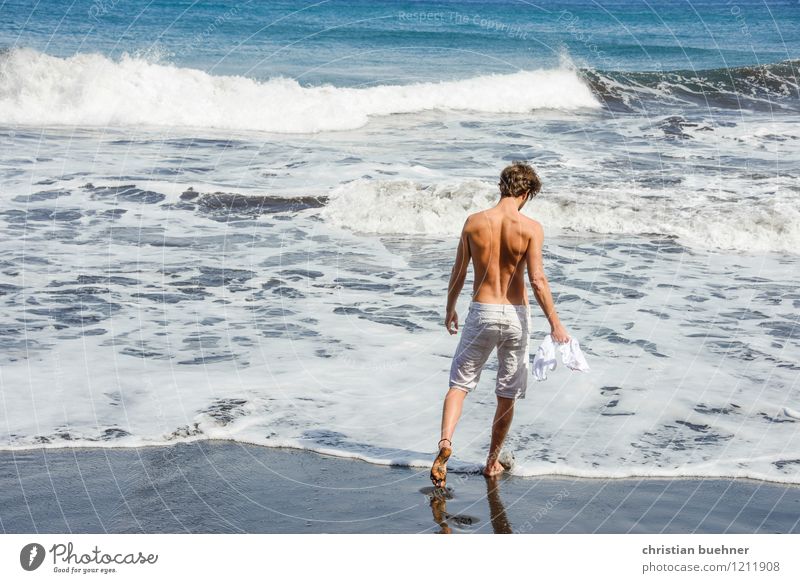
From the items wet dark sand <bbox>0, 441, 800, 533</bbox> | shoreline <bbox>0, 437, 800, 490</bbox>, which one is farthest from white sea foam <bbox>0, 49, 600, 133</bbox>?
wet dark sand <bbox>0, 441, 800, 533</bbox>

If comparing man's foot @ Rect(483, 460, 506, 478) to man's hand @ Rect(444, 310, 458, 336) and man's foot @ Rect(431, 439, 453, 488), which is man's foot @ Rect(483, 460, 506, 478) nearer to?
man's foot @ Rect(431, 439, 453, 488)

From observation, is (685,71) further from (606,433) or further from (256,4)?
(606,433)

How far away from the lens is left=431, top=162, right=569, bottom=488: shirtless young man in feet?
20.0

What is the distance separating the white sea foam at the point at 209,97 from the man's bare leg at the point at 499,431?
19.0m

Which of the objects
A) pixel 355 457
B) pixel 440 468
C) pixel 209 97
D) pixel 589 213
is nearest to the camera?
pixel 440 468

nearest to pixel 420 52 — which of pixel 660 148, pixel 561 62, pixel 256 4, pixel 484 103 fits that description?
pixel 561 62

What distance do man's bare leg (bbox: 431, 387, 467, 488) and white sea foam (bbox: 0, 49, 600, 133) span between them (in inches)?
750

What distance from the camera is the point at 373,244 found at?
14.4 m

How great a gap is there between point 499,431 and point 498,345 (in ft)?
2.07

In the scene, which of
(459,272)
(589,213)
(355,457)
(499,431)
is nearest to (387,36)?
(589,213)

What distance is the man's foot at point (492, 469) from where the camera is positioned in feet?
21.4

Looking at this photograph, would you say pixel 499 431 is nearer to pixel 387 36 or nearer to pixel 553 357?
pixel 553 357

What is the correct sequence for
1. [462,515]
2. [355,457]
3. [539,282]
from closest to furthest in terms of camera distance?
1. [462,515]
2. [539,282]
3. [355,457]

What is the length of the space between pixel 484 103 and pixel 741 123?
759cm
